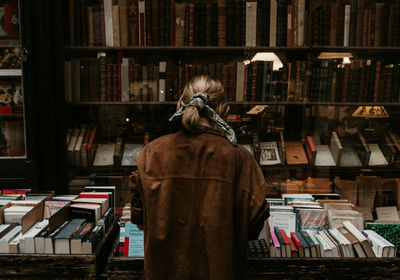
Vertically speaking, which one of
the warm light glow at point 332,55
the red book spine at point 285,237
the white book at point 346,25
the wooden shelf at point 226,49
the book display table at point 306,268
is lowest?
the book display table at point 306,268

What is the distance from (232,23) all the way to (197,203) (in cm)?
173

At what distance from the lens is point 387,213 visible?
2.98 meters

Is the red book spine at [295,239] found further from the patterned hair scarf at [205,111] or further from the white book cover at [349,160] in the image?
the white book cover at [349,160]

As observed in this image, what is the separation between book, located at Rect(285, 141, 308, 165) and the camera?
287 centimetres

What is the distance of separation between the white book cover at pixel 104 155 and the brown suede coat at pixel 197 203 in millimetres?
1385

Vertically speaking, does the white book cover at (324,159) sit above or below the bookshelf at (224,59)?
below

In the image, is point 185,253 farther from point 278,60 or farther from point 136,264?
point 278,60

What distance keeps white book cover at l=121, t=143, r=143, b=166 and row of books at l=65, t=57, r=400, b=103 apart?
42 cm

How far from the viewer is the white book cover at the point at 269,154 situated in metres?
2.87

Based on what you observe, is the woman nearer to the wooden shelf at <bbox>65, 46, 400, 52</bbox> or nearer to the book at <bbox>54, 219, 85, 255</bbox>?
the book at <bbox>54, 219, 85, 255</bbox>

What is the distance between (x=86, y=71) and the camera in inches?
106

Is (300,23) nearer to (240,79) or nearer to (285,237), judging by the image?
(240,79)

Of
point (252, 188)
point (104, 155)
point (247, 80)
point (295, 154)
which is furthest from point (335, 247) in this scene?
point (104, 155)

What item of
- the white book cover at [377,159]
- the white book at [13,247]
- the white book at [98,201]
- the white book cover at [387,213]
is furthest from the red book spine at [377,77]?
the white book at [13,247]
